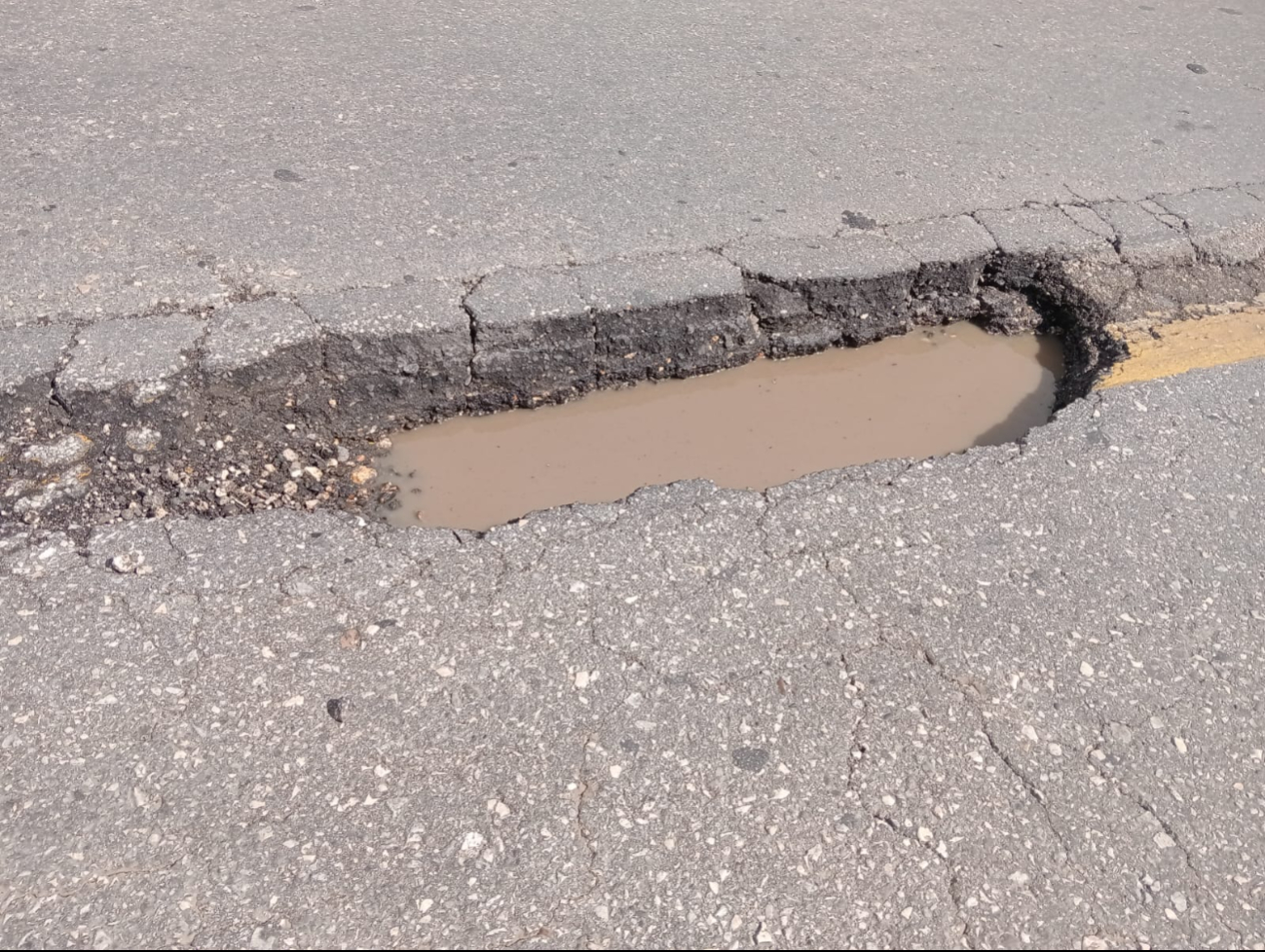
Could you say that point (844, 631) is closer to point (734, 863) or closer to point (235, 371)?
point (734, 863)

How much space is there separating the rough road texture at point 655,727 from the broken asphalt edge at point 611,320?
21.3 inches

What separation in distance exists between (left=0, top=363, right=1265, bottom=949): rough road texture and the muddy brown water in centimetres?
42

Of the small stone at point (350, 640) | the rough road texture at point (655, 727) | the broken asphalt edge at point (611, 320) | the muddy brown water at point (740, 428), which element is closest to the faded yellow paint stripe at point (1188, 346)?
the broken asphalt edge at point (611, 320)

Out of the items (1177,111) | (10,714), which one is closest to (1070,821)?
(10,714)

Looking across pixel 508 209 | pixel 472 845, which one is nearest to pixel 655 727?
pixel 472 845

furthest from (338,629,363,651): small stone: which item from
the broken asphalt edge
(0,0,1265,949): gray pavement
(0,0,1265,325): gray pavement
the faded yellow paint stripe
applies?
the faded yellow paint stripe

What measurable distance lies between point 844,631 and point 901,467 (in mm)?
733

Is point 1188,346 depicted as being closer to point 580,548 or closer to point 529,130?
point 580,548

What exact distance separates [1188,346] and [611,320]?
2.11 metres

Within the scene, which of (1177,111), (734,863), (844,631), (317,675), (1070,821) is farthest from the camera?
(1177,111)

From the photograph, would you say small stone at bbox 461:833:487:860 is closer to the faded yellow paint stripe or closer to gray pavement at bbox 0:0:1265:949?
gray pavement at bbox 0:0:1265:949

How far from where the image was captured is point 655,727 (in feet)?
7.76

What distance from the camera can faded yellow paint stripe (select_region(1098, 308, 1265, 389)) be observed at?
3662 millimetres

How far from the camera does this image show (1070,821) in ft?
7.43
